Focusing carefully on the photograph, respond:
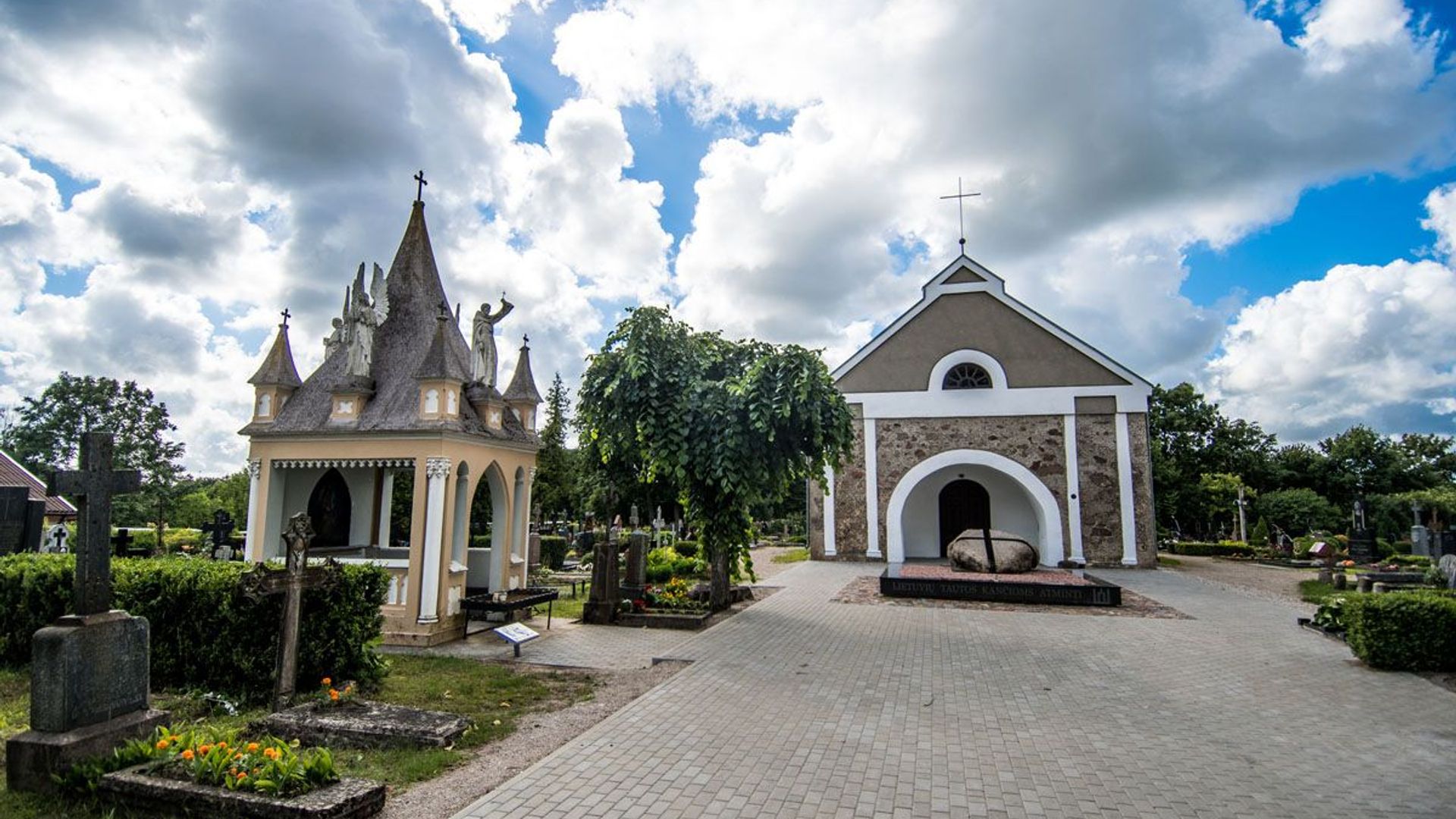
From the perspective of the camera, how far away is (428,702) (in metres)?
7.30

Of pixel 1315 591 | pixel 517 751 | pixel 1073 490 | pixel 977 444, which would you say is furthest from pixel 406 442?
pixel 1315 591

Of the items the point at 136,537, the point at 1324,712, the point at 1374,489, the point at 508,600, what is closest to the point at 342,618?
the point at 508,600

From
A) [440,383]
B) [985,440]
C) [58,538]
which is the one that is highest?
[985,440]

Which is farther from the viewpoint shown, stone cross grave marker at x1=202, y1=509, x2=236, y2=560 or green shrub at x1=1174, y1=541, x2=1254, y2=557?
green shrub at x1=1174, y1=541, x2=1254, y2=557

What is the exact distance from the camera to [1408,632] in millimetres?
8859

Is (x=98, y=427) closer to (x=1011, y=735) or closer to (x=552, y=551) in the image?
(x=552, y=551)

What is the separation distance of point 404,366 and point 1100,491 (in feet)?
63.3

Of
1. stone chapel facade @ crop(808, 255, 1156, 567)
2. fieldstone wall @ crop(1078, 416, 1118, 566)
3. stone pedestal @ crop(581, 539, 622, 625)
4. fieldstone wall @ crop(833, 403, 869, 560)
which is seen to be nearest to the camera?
stone pedestal @ crop(581, 539, 622, 625)

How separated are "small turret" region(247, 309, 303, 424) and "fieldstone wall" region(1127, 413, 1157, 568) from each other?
70.9 ft

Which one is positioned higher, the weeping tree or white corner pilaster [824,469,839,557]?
the weeping tree

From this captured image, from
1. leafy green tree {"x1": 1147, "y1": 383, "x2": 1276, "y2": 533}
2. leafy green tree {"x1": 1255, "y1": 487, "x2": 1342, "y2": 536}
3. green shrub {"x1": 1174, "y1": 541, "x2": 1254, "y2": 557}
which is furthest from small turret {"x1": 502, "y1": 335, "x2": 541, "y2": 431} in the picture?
leafy green tree {"x1": 1255, "y1": 487, "x2": 1342, "y2": 536}

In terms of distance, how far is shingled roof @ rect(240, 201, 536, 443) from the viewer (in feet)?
36.5

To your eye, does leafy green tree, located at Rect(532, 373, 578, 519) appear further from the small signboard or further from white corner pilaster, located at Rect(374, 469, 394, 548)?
the small signboard

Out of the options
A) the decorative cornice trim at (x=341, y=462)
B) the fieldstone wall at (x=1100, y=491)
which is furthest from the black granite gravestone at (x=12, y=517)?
the fieldstone wall at (x=1100, y=491)
